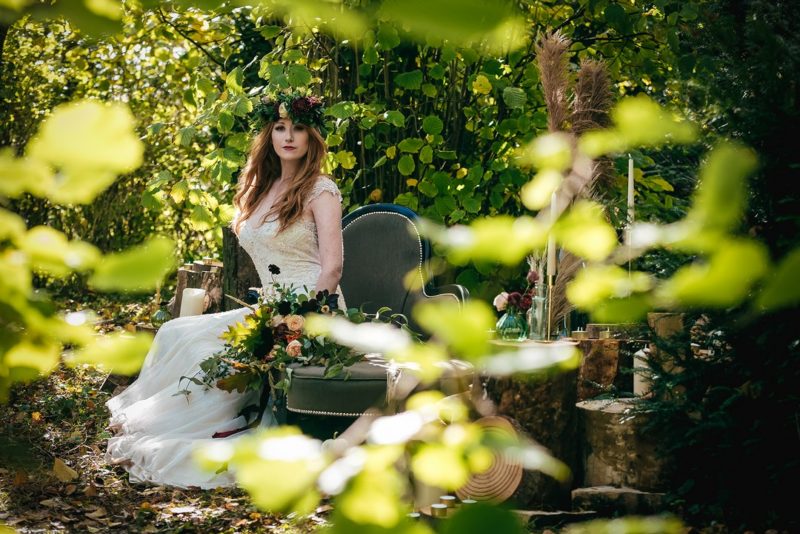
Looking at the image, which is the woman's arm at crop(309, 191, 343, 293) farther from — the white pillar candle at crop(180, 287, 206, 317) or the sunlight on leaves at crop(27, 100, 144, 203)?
the sunlight on leaves at crop(27, 100, 144, 203)

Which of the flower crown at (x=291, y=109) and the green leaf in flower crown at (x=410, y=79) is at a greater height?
the green leaf in flower crown at (x=410, y=79)

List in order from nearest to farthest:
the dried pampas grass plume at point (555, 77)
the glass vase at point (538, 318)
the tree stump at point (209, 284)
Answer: the glass vase at point (538, 318) → the dried pampas grass plume at point (555, 77) → the tree stump at point (209, 284)

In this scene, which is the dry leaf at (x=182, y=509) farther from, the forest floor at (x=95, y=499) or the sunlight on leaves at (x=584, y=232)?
the sunlight on leaves at (x=584, y=232)

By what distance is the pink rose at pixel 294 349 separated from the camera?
382 cm

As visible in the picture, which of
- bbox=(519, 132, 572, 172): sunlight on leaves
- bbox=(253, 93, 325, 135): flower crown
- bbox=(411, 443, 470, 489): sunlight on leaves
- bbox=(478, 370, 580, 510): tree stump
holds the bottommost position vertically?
bbox=(478, 370, 580, 510): tree stump

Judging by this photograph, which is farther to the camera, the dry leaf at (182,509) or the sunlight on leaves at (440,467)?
the dry leaf at (182,509)

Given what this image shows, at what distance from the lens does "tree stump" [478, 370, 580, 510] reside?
3258mm

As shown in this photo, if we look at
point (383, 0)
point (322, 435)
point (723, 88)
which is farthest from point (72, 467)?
point (383, 0)

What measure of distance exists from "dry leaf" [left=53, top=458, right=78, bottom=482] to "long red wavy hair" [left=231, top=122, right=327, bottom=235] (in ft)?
4.86

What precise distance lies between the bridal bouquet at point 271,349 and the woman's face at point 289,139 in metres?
0.69

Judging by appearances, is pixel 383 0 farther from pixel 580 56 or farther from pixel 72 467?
pixel 580 56

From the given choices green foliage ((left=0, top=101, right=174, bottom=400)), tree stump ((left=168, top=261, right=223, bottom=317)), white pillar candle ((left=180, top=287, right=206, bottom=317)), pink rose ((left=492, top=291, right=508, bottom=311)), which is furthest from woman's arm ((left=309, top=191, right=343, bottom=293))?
green foliage ((left=0, top=101, right=174, bottom=400))

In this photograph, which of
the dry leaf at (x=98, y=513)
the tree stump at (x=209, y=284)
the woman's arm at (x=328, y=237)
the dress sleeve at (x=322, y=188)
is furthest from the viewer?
the tree stump at (x=209, y=284)

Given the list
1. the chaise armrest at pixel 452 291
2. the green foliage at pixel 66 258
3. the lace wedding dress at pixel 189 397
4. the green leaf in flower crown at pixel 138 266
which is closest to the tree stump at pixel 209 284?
the lace wedding dress at pixel 189 397
